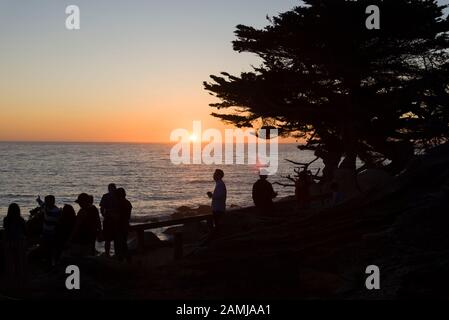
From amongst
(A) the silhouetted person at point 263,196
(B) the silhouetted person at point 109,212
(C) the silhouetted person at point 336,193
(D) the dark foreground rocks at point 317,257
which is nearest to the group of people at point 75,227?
(B) the silhouetted person at point 109,212

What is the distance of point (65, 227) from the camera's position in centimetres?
1120

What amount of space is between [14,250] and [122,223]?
10.4 ft

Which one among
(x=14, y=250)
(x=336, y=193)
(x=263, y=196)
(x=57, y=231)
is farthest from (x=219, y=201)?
(x=14, y=250)

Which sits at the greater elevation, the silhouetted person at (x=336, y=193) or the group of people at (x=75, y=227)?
the silhouetted person at (x=336, y=193)

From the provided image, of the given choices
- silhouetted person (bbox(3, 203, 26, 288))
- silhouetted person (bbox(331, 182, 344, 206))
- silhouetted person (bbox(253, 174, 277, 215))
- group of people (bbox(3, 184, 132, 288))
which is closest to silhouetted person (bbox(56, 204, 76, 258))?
group of people (bbox(3, 184, 132, 288))

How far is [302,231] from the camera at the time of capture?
10188mm

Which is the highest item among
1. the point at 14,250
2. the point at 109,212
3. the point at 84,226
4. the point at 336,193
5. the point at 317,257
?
the point at 336,193

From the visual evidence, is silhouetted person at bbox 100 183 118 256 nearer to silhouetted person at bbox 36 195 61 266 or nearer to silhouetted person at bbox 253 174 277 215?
silhouetted person at bbox 36 195 61 266

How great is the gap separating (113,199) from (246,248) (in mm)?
3982

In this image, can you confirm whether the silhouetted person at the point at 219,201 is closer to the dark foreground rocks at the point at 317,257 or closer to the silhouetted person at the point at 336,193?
the dark foreground rocks at the point at 317,257

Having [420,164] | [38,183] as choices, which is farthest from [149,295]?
[38,183]

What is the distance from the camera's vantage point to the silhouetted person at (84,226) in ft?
36.2

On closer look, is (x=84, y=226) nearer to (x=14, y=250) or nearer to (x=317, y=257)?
(x=14, y=250)

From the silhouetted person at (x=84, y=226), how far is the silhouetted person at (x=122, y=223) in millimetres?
1479
